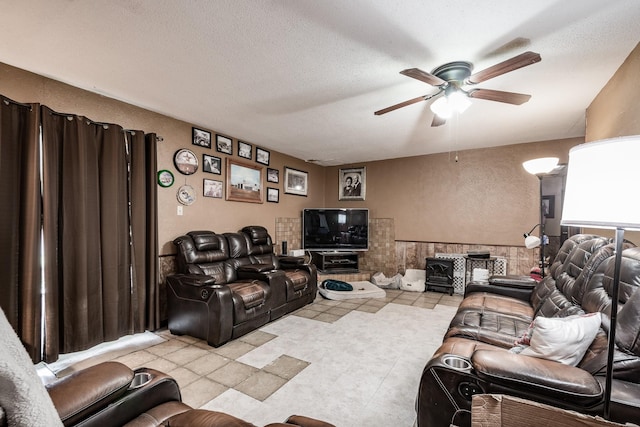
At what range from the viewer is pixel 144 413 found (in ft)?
3.59

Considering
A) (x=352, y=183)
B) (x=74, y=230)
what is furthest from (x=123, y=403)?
(x=352, y=183)

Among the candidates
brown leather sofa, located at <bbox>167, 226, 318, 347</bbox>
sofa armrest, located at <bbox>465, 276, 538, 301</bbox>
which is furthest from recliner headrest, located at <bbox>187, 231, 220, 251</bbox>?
sofa armrest, located at <bbox>465, 276, 538, 301</bbox>

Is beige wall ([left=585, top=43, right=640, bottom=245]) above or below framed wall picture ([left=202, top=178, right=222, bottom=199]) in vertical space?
above

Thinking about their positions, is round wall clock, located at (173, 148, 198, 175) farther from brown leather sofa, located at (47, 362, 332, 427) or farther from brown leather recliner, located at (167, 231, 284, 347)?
brown leather sofa, located at (47, 362, 332, 427)

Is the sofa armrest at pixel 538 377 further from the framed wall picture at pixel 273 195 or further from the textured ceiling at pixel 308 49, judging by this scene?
the framed wall picture at pixel 273 195

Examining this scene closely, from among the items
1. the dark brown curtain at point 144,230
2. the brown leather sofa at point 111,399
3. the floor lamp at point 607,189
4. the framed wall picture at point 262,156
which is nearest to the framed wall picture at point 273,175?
the framed wall picture at point 262,156

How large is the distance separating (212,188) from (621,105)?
13.9 ft

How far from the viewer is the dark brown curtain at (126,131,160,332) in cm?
302

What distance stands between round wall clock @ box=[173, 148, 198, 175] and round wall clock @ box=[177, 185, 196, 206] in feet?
0.63

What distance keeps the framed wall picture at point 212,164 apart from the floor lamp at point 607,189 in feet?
12.5

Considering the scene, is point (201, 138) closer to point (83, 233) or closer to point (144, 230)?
point (144, 230)

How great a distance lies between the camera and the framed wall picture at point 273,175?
16.5 ft

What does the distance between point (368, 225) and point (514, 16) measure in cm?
431

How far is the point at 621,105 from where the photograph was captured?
7.36 feet
